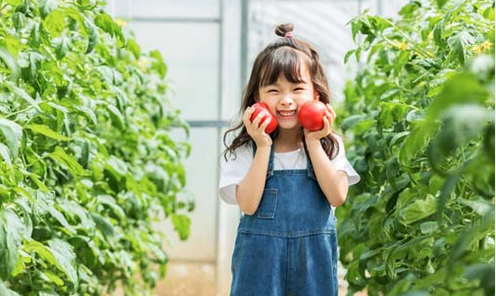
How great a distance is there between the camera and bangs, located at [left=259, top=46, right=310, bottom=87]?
3.06m

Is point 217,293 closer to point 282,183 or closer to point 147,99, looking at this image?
point 147,99

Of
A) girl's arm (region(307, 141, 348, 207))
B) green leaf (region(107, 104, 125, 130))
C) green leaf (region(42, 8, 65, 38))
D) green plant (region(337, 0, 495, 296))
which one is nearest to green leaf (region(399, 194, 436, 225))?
green plant (region(337, 0, 495, 296))

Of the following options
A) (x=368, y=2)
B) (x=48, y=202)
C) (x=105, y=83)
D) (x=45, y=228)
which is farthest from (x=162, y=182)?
(x=368, y=2)

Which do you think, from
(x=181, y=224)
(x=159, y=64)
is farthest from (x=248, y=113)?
(x=181, y=224)

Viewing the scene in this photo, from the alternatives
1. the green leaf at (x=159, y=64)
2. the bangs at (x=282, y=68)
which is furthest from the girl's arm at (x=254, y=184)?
the green leaf at (x=159, y=64)

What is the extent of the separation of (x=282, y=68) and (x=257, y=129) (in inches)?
9.6

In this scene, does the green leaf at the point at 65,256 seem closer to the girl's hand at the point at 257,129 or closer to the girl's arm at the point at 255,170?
the girl's arm at the point at 255,170

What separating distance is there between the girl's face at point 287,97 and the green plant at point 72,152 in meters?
0.50

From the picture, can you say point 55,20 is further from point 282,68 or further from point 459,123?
point 459,123

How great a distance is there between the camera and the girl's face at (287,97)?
3006 mm

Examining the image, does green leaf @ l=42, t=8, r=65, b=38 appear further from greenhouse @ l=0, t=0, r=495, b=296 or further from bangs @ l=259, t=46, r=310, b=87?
bangs @ l=259, t=46, r=310, b=87

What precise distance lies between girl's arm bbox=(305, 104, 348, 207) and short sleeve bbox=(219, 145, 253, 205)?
0.22 meters

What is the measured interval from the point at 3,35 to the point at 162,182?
277 centimetres

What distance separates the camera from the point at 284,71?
10.1 feet
